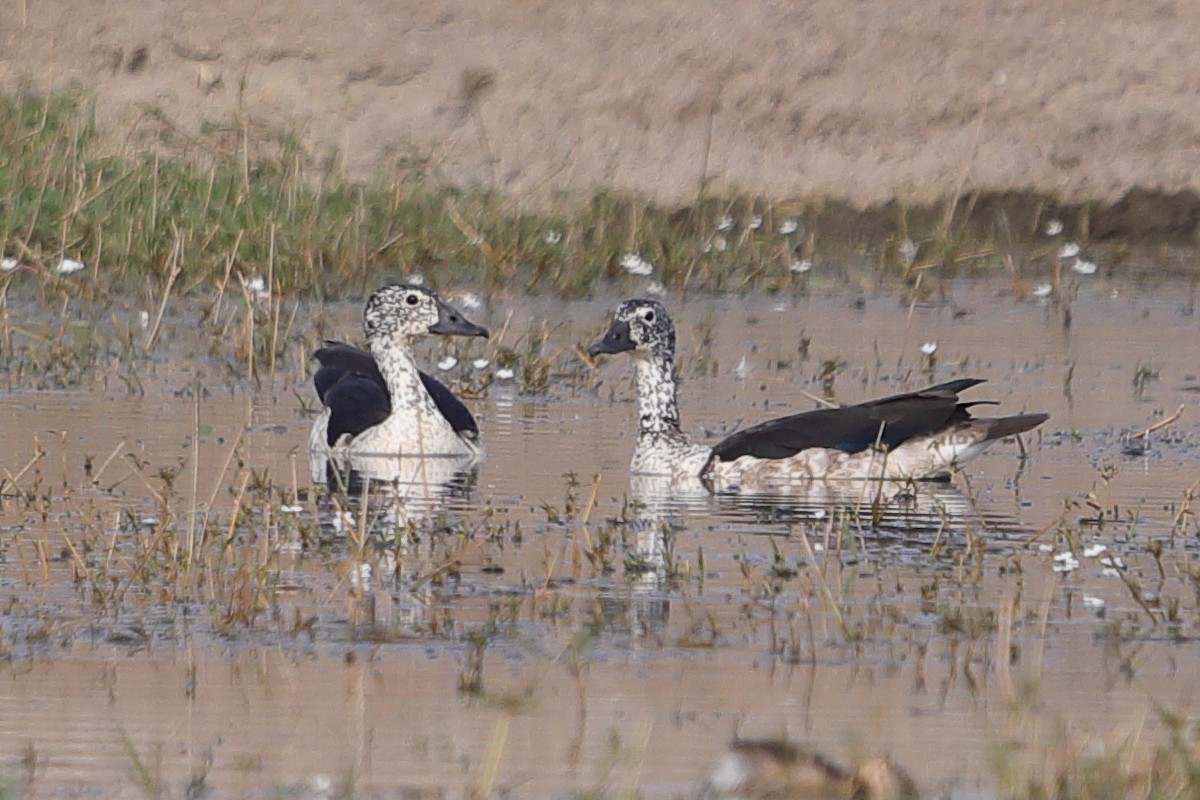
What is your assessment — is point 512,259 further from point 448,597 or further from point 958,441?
point 448,597

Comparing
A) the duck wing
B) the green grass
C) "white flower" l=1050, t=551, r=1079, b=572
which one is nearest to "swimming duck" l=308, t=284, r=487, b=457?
the green grass

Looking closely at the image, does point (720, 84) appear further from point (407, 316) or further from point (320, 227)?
point (407, 316)

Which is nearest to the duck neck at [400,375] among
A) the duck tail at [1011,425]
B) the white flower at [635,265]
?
the duck tail at [1011,425]

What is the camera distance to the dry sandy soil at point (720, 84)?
16.8m

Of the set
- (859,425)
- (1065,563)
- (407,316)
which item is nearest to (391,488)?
(859,425)

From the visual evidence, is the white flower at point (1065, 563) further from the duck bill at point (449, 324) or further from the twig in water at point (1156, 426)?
the duck bill at point (449, 324)

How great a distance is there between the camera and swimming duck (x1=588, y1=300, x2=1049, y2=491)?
398 inches

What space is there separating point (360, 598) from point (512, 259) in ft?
25.7

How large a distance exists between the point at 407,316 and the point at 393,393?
1.55ft

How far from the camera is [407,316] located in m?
11.9

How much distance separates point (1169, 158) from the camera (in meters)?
17.4

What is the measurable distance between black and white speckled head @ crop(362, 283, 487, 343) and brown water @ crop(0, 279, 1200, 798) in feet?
1.41

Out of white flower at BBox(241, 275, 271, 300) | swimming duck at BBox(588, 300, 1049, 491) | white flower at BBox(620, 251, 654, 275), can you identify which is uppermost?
white flower at BBox(620, 251, 654, 275)

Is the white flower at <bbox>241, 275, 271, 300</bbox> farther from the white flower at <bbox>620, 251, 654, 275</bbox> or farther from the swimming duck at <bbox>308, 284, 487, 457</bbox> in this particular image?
the white flower at <bbox>620, 251, 654, 275</bbox>
